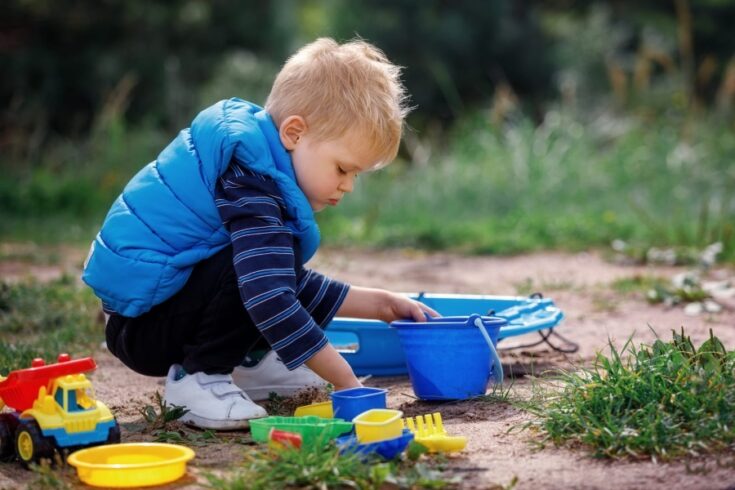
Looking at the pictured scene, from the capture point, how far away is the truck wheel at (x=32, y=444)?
231 centimetres

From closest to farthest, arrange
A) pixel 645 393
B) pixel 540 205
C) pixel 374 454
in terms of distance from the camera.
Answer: pixel 374 454 < pixel 645 393 < pixel 540 205

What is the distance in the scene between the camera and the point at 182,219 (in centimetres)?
279

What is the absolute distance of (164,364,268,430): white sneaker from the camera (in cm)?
271

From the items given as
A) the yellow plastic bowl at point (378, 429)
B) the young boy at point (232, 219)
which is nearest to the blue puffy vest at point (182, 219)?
the young boy at point (232, 219)

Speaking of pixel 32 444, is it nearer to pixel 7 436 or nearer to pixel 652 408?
pixel 7 436

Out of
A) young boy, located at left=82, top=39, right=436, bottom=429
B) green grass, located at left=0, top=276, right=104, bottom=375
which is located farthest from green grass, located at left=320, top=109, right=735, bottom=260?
young boy, located at left=82, top=39, right=436, bottom=429

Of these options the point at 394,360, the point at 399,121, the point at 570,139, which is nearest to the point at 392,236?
the point at 570,139

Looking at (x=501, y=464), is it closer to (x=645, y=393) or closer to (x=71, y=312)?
(x=645, y=393)

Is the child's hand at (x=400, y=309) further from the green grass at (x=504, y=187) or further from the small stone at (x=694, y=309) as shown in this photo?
the green grass at (x=504, y=187)

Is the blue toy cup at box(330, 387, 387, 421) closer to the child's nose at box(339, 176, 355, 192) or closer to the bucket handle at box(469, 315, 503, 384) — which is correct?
the bucket handle at box(469, 315, 503, 384)

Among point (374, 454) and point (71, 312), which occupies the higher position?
point (71, 312)

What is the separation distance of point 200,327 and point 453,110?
1067 centimetres

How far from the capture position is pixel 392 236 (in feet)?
22.0

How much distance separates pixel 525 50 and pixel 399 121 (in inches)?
453
